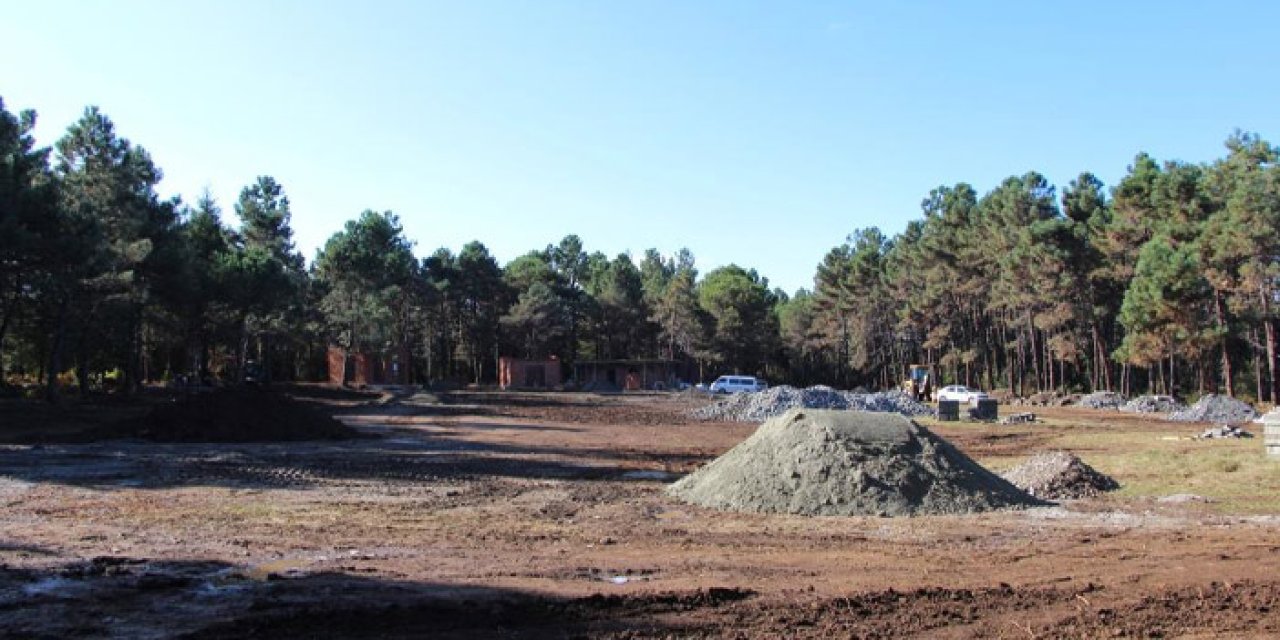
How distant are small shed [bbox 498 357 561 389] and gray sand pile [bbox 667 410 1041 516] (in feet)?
241

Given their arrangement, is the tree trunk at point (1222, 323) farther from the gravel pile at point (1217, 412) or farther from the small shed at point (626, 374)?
the small shed at point (626, 374)

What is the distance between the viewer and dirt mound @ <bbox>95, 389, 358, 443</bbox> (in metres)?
27.2

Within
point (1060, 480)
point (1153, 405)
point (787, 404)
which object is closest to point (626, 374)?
point (787, 404)

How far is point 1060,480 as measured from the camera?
1781cm

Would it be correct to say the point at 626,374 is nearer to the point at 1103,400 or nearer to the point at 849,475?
the point at 1103,400

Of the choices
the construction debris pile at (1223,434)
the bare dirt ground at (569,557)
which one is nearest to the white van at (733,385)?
the construction debris pile at (1223,434)

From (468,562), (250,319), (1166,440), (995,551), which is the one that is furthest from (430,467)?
(250,319)

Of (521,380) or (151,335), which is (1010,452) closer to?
(151,335)

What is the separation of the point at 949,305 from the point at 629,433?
2204 inches

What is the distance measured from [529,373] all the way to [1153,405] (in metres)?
55.4

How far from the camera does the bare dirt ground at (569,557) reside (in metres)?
7.93

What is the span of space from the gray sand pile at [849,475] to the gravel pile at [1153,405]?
38043mm

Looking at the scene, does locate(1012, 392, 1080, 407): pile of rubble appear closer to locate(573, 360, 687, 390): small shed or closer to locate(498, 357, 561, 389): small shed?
locate(573, 360, 687, 390): small shed

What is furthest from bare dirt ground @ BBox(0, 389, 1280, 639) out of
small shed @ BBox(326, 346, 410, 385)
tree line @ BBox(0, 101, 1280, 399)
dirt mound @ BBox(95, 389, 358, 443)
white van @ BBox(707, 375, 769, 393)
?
A: small shed @ BBox(326, 346, 410, 385)
